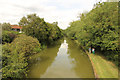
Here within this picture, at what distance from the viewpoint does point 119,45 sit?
847 centimetres

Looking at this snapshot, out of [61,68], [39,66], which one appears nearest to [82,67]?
[61,68]

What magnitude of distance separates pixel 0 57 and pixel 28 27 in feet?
46.5

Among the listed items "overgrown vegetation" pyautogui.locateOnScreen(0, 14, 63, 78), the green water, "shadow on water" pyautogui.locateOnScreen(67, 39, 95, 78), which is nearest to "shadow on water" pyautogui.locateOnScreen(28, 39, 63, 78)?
the green water

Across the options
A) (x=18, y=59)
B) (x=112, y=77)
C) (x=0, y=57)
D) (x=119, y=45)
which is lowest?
(x=112, y=77)

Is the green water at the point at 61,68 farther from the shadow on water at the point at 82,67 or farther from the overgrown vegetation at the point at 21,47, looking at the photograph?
the overgrown vegetation at the point at 21,47

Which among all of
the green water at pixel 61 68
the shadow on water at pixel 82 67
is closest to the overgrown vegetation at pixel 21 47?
the green water at pixel 61 68

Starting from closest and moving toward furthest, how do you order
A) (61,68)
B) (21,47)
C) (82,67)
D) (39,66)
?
(21,47) → (61,68) → (82,67) → (39,66)

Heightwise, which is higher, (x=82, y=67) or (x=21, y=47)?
(x=21, y=47)

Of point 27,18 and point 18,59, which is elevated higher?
point 27,18

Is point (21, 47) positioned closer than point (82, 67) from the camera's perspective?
Yes

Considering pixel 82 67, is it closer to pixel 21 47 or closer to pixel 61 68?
pixel 61 68

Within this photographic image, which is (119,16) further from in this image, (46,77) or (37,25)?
(37,25)

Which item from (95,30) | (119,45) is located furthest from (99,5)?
(119,45)

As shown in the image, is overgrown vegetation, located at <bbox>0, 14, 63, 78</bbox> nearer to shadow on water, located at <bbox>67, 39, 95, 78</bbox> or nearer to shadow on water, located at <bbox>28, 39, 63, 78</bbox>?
shadow on water, located at <bbox>28, 39, 63, 78</bbox>
